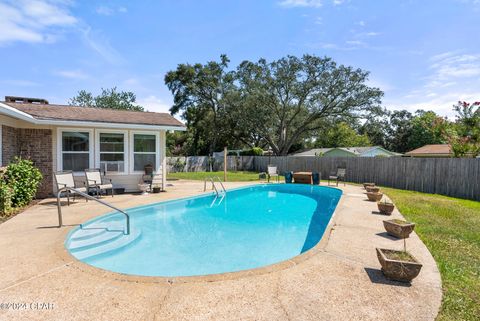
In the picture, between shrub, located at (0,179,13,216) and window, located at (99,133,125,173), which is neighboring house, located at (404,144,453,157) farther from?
shrub, located at (0,179,13,216)

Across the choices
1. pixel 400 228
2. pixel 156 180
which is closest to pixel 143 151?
pixel 156 180

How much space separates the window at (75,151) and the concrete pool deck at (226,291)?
228 inches

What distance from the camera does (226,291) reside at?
9.69ft

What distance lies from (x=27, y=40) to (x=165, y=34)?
662 centimetres

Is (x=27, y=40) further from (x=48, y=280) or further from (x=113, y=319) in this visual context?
(x=113, y=319)

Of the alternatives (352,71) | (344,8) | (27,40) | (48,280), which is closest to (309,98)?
(352,71)

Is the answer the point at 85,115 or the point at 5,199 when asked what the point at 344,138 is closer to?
the point at 85,115

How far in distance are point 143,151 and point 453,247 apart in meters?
10.1

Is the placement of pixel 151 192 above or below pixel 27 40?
below

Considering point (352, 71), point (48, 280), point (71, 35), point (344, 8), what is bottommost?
point (48, 280)

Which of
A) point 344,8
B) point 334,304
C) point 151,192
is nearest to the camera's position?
point 334,304

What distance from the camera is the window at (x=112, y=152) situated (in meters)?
10.0

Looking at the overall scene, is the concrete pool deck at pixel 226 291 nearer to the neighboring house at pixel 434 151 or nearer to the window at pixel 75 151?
the window at pixel 75 151

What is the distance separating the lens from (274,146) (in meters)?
30.1
